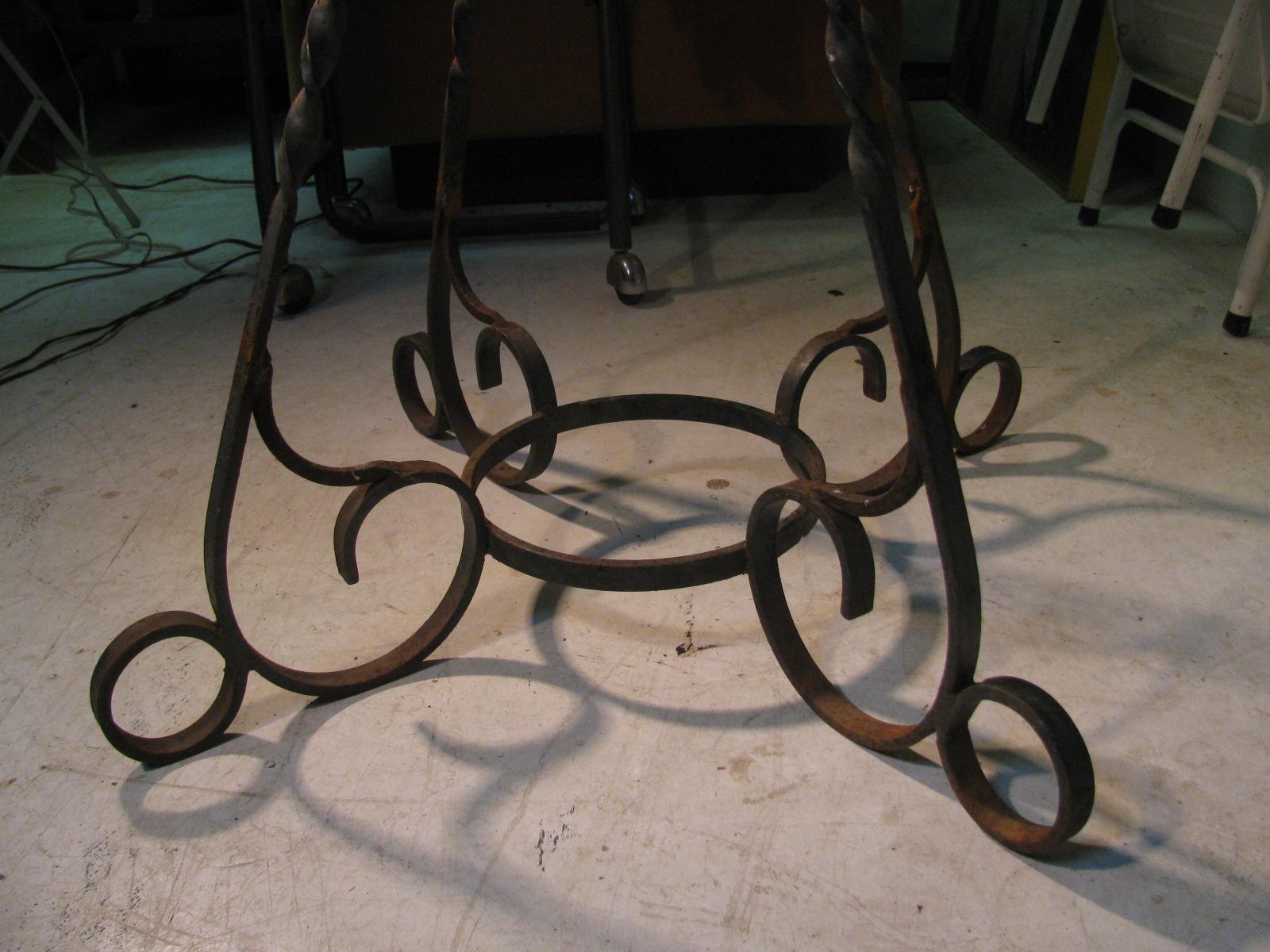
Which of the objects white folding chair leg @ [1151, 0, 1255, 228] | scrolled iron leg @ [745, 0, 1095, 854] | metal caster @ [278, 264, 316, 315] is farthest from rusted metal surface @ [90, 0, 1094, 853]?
metal caster @ [278, 264, 316, 315]

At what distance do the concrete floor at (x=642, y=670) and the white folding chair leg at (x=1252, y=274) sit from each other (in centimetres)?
6

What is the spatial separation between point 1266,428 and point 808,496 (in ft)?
2.57

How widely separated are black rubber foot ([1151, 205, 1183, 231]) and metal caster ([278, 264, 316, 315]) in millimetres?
1342

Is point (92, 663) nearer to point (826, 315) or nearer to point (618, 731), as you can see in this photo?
point (618, 731)

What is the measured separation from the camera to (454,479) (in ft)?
3.05

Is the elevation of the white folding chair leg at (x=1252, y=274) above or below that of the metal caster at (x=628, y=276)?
above

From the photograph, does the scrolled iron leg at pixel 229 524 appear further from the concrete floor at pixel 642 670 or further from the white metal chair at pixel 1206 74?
the white metal chair at pixel 1206 74

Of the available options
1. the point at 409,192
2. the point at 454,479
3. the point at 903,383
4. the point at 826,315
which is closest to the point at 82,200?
the point at 409,192

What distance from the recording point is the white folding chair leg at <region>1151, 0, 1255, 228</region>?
139 cm

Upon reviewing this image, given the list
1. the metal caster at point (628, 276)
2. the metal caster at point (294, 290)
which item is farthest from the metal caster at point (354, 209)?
the metal caster at point (628, 276)

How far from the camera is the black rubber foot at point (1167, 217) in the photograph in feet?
5.04

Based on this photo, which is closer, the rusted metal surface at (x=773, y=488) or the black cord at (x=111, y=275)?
the rusted metal surface at (x=773, y=488)

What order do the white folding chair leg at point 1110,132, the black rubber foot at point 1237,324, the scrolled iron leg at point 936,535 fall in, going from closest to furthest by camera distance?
the scrolled iron leg at point 936,535 → the black rubber foot at point 1237,324 → the white folding chair leg at point 1110,132

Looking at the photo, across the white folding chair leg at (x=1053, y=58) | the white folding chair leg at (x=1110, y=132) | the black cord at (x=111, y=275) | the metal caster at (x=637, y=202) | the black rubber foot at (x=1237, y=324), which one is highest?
the white folding chair leg at (x=1053, y=58)
